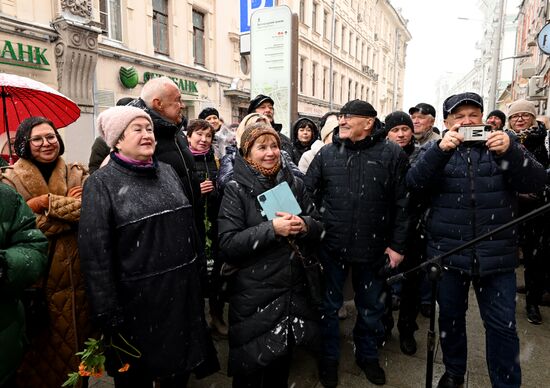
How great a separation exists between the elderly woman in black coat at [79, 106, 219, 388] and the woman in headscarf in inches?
13.1

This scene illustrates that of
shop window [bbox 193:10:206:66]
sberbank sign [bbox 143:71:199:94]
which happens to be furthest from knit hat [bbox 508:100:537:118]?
shop window [bbox 193:10:206:66]

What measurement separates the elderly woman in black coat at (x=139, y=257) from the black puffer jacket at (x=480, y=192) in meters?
1.62

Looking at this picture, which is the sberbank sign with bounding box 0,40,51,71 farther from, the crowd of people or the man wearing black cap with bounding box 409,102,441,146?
the man wearing black cap with bounding box 409,102,441,146

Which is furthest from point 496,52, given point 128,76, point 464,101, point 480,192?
point 480,192

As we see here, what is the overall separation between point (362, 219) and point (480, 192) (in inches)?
30.6

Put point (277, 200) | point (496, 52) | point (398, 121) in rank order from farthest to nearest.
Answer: point (496, 52)
point (398, 121)
point (277, 200)

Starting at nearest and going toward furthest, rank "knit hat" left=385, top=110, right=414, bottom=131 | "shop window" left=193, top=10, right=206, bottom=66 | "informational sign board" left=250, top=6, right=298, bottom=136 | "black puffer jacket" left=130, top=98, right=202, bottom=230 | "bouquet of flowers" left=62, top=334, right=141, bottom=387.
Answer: "bouquet of flowers" left=62, top=334, right=141, bottom=387 < "black puffer jacket" left=130, top=98, right=202, bottom=230 < "knit hat" left=385, top=110, right=414, bottom=131 < "informational sign board" left=250, top=6, right=298, bottom=136 < "shop window" left=193, top=10, right=206, bottom=66

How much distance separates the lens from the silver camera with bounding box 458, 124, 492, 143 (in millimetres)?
2111

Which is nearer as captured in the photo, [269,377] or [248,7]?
[269,377]

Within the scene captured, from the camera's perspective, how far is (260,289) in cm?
219

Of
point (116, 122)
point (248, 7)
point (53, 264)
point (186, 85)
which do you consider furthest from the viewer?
point (186, 85)

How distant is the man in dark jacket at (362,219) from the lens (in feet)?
8.71

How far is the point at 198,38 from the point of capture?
14328 mm

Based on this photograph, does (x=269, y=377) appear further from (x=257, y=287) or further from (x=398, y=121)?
(x=398, y=121)
